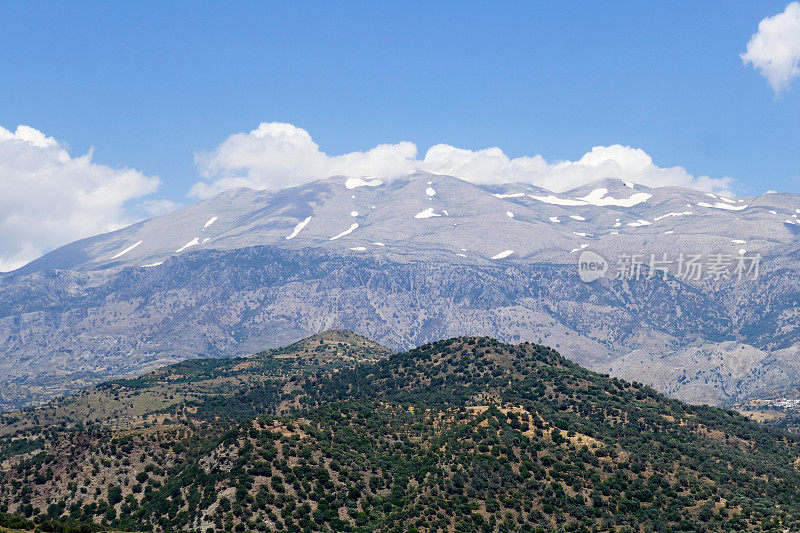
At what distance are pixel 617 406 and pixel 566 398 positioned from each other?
38.1 ft

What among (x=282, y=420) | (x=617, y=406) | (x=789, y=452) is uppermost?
(x=282, y=420)

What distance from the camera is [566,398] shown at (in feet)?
606

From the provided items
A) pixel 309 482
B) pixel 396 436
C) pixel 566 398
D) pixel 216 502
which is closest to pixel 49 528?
pixel 216 502

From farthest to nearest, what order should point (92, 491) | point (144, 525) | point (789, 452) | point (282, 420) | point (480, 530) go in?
1. point (789, 452)
2. point (282, 420)
3. point (92, 491)
4. point (144, 525)
5. point (480, 530)

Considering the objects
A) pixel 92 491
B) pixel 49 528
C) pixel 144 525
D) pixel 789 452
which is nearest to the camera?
pixel 49 528

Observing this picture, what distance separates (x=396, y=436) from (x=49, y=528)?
256 feet

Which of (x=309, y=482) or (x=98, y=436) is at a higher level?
(x=98, y=436)

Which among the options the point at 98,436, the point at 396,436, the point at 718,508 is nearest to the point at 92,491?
the point at 98,436

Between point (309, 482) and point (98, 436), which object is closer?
point (309, 482)

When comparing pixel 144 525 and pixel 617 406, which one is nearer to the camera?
pixel 144 525

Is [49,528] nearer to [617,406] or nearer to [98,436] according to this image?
[98,436]

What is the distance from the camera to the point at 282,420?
155750 millimetres

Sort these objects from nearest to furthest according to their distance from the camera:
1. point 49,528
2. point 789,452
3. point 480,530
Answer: point 49,528, point 480,530, point 789,452

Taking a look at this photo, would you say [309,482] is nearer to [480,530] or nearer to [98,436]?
[480,530]
